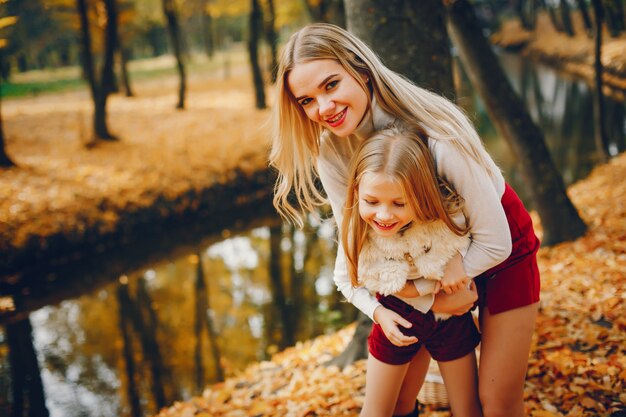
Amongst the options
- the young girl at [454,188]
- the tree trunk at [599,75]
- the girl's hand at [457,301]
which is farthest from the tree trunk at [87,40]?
the girl's hand at [457,301]

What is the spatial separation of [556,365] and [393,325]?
1.98 m

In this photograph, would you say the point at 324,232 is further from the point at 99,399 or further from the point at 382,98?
the point at 382,98

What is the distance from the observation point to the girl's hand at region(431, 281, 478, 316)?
2.26m

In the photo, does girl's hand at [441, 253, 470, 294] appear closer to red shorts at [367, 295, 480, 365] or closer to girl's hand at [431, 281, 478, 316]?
girl's hand at [431, 281, 478, 316]

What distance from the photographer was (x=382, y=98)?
2307 mm

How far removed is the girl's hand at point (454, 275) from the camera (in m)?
2.21

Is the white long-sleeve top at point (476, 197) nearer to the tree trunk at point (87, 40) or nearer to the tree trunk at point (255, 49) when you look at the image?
the tree trunk at point (87, 40)

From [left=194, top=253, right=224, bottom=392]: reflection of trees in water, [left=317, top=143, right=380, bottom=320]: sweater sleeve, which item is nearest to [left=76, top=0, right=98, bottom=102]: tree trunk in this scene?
[left=194, top=253, right=224, bottom=392]: reflection of trees in water

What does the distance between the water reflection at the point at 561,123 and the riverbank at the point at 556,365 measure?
2.33 meters

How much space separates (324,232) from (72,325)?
485cm

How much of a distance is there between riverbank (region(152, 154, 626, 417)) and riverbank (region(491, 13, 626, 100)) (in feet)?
45.8

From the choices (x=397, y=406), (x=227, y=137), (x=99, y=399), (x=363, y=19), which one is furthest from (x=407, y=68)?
(x=227, y=137)

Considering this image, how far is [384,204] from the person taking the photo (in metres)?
2.19

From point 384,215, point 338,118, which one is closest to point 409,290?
point 384,215
